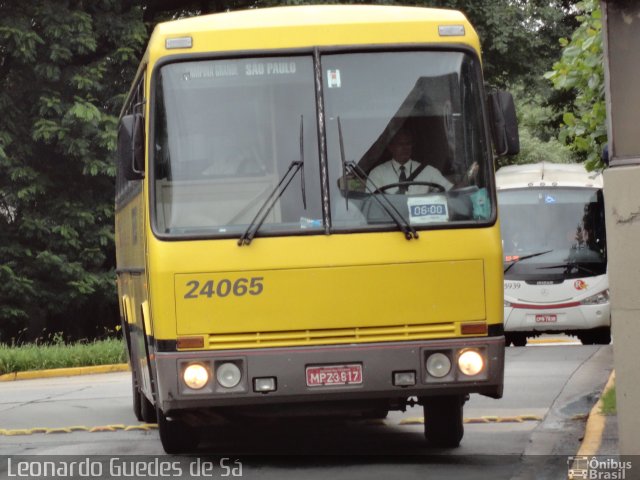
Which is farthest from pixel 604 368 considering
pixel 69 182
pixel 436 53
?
pixel 69 182

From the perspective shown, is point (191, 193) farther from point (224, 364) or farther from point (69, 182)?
point (69, 182)

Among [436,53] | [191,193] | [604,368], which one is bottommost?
[604,368]

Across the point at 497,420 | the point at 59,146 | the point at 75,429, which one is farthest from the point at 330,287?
the point at 59,146

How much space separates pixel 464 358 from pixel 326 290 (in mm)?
1001

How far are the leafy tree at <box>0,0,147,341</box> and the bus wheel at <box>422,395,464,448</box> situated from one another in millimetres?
15711

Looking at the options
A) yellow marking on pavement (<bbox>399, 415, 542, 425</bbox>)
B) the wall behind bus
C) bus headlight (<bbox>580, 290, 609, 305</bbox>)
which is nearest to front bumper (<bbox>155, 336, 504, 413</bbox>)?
the wall behind bus

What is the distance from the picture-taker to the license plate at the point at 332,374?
970 cm

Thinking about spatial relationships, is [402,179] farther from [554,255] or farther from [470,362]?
[554,255]

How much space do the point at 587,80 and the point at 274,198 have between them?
120 inches

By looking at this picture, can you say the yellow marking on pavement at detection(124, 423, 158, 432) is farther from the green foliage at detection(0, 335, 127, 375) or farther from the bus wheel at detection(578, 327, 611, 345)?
the bus wheel at detection(578, 327, 611, 345)

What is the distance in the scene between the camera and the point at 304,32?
10.1m

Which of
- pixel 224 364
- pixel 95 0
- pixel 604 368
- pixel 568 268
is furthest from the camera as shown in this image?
pixel 95 0

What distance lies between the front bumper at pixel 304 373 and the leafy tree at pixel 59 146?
16524mm

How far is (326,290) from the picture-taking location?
9789 millimetres
